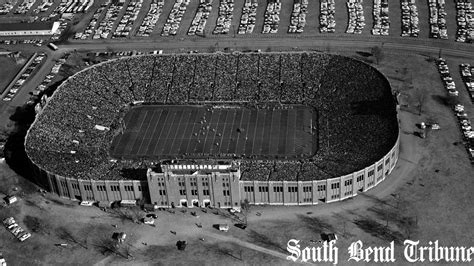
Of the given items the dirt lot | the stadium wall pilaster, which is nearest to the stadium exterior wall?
the stadium wall pilaster

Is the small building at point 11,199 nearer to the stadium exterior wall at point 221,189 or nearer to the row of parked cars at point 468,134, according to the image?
the stadium exterior wall at point 221,189

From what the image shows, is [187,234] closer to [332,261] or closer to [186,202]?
[186,202]

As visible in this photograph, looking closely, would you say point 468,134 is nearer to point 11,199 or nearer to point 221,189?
point 221,189

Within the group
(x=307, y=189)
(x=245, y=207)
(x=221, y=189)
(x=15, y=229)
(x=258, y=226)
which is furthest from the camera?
(x=245, y=207)

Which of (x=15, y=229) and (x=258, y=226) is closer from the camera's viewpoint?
(x=258, y=226)

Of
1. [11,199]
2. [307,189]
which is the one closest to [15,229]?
[11,199]

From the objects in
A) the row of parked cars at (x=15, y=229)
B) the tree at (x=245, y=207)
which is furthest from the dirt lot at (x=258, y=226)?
the tree at (x=245, y=207)
